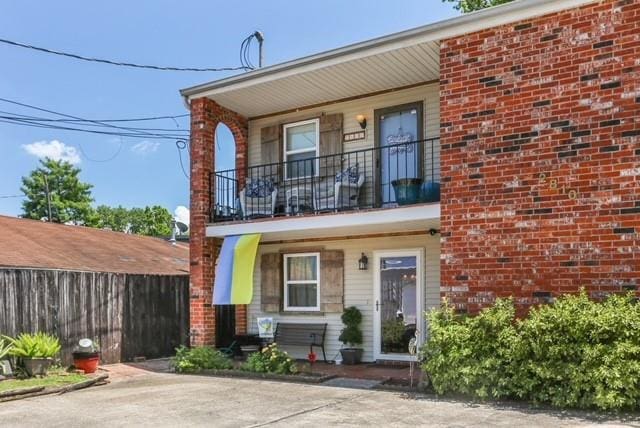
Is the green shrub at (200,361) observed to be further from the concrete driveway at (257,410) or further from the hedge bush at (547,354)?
the hedge bush at (547,354)

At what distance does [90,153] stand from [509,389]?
74.1ft

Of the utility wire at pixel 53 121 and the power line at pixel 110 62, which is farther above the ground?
the power line at pixel 110 62

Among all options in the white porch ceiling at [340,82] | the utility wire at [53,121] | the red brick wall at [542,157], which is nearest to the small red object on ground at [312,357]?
the red brick wall at [542,157]

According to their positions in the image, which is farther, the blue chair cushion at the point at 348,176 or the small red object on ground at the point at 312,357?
the small red object on ground at the point at 312,357

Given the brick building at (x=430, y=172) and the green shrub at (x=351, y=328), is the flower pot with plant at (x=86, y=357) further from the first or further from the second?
the green shrub at (x=351, y=328)

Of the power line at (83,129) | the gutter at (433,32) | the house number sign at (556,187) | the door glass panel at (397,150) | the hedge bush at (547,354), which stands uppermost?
the power line at (83,129)

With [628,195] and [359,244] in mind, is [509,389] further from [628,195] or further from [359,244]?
[359,244]

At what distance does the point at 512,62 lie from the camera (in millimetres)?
7773

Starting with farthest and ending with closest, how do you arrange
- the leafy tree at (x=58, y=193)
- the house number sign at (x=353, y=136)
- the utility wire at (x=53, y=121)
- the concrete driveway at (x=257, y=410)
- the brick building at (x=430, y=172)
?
the leafy tree at (x=58, y=193)
the utility wire at (x=53, y=121)
the house number sign at (x=353, y=136)
the brick building at (x=430, y=172)
the concrete driveway at (x=257, y=410)

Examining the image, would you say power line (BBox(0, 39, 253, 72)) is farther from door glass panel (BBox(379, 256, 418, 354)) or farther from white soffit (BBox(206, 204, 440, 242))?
A: door glass panel (BBox(379, 256, 418, 354))

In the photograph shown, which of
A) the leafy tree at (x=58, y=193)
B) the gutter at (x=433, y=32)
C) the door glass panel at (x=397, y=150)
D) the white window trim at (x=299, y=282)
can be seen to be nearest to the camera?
the gutter at (x=433, y=32)

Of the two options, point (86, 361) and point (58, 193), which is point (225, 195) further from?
point (58, 193)

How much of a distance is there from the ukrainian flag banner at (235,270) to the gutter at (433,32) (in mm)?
2882

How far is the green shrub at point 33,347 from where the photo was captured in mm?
9447
